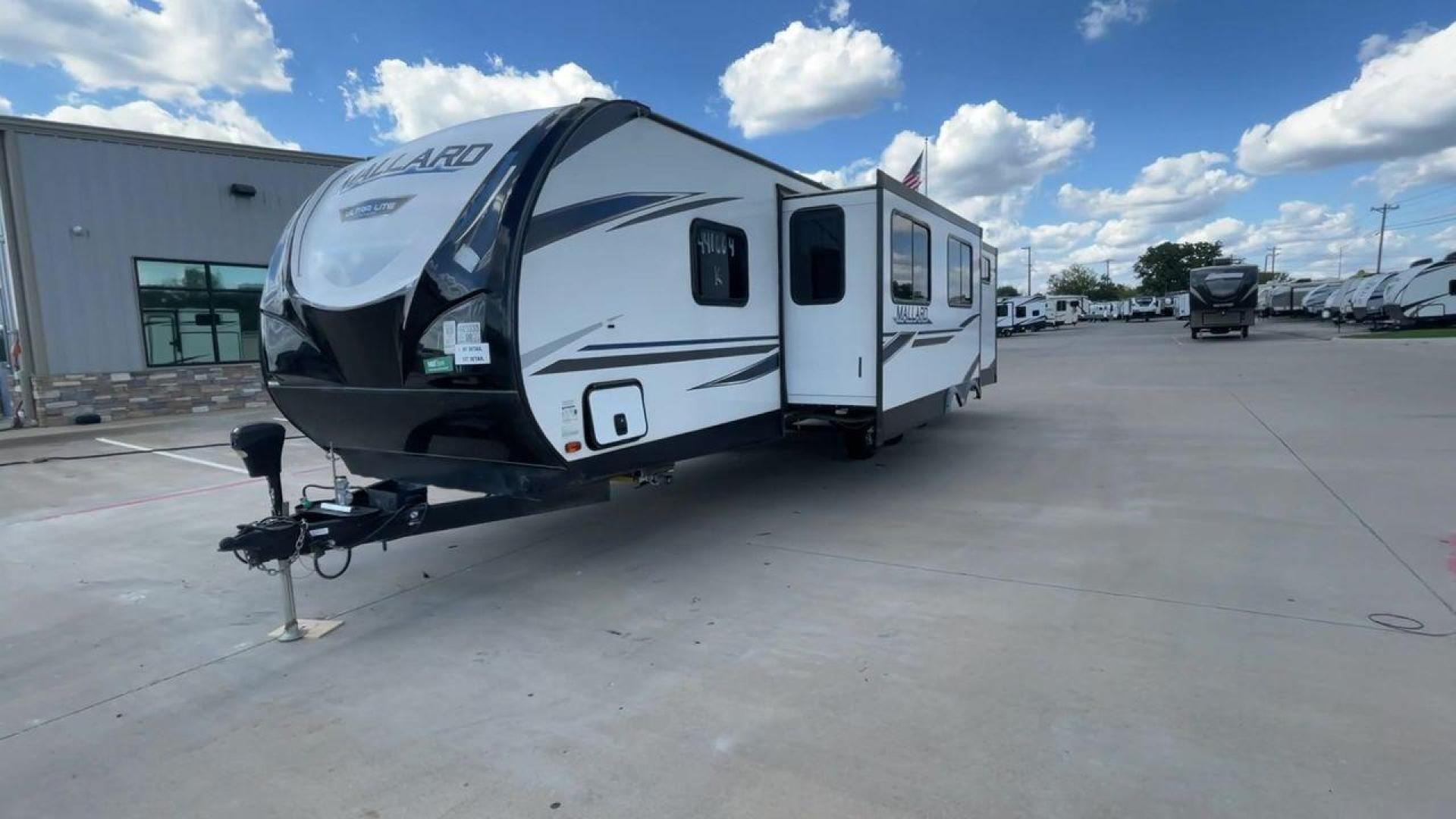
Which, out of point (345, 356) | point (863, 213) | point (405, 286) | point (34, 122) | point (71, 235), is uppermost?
point (34, 122)

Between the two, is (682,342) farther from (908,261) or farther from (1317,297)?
(1317,297)

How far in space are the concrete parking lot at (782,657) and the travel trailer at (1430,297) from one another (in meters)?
30.6

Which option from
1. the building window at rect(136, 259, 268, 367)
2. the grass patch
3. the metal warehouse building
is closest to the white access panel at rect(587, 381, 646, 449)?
the metal warehouse building

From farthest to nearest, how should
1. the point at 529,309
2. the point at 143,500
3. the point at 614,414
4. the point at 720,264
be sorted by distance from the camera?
the point at 143,500 < the point at 720,264 < the point at 614,414 < the point at 529,309

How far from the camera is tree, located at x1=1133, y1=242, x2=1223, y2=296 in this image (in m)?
85.8

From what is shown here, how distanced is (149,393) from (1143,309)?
225 ft

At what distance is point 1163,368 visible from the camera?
1903 cm

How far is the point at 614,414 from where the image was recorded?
15.1ft

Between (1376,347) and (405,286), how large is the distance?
90.9 feet

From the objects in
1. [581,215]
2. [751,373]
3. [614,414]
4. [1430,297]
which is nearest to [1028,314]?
[1430,297]

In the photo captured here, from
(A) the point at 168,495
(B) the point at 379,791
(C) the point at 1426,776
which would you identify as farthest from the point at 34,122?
(C) the point at 1426,776

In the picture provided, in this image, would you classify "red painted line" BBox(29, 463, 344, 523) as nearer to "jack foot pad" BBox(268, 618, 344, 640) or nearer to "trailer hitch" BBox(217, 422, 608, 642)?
"jack foot pad" BBox(268, 618, 344, 640)

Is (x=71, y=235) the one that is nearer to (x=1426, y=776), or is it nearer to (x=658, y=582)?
(x=658, y=582)

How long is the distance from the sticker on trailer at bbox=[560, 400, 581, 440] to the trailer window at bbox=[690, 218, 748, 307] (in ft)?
4.85
